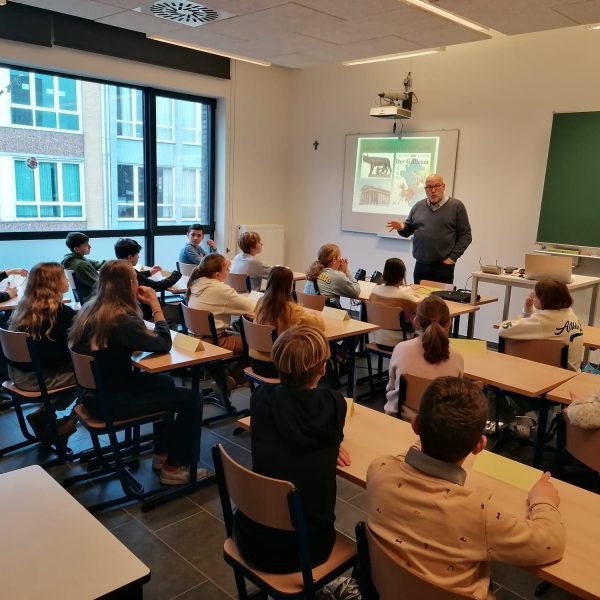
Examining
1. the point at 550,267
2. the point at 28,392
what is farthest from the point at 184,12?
the point at 550,267

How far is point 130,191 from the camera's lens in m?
7.22

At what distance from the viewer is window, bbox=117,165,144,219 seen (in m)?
7.13

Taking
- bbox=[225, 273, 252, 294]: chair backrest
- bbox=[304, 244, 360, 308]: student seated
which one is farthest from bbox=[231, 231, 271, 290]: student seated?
bbox=[304, 244, 360, 308]: student seated

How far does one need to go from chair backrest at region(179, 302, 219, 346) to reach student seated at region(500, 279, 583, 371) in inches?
78.8

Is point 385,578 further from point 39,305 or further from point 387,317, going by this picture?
point 387,317

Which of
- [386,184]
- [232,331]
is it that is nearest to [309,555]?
[232,331]

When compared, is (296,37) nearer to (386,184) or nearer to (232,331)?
(386,184)

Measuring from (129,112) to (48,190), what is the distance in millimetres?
1451

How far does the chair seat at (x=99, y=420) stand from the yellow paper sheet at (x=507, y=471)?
1.71 m

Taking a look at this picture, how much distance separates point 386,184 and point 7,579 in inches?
263

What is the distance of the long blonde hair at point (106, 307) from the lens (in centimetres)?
276

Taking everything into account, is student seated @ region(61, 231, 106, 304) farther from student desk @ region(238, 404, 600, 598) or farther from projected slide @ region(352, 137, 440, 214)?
projected slide @ region(352, 137, 440, 214)

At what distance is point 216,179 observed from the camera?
800 cm

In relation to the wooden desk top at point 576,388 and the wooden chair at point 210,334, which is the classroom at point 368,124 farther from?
the wooden desk top at point 576,388
